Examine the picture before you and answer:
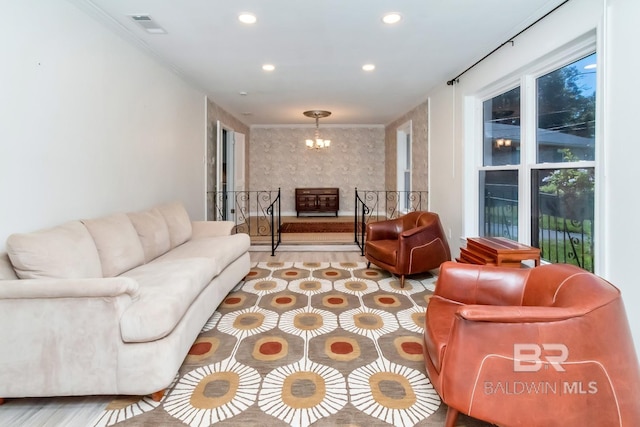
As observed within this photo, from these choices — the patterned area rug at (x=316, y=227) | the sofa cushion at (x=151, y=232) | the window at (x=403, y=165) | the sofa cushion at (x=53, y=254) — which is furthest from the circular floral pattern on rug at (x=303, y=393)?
the window at (x=403, y=165)

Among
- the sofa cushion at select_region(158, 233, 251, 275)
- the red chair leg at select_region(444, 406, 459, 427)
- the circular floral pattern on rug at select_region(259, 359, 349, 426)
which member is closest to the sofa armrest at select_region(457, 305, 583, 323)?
the red chair leg at select_region(444, 406, 459, 427)

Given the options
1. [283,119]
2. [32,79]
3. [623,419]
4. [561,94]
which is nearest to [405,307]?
[623,419]

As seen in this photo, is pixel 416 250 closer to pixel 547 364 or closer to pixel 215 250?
pixel 215 250

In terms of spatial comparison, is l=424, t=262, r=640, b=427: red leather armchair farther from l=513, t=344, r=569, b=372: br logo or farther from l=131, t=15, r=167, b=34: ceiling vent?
l=131, t=15, r=167, b=34: ceiling vent

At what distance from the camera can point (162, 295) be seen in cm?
195

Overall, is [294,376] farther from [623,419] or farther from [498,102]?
[498,102]

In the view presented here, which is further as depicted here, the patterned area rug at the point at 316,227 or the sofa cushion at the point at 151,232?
the patterned area rug at the point at 316,227

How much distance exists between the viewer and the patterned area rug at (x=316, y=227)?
679cm

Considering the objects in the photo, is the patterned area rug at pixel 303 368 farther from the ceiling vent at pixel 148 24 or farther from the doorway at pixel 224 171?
the doorway at pixel 224 171

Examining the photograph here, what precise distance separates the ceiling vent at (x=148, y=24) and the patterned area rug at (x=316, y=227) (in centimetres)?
419

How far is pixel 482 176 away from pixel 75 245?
4.12 meters

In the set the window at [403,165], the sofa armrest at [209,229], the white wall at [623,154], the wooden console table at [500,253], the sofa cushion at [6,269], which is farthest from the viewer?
the window at [403,165]

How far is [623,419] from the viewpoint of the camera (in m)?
1.28

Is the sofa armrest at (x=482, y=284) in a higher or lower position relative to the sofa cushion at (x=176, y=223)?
lower
